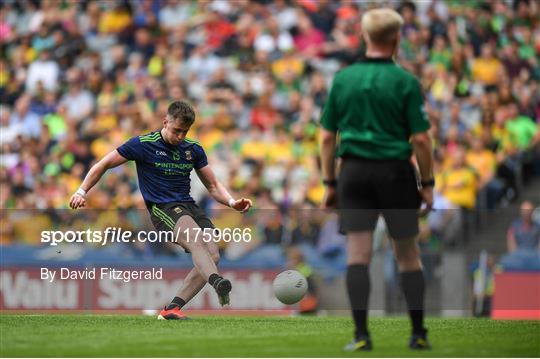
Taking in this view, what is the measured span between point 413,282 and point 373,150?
954mm

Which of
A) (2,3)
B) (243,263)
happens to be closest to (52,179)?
(2,3)

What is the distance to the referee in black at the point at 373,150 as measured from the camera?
28.3 ft

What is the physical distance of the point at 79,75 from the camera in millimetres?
22422

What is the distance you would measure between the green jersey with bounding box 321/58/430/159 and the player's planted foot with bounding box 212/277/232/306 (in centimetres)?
259

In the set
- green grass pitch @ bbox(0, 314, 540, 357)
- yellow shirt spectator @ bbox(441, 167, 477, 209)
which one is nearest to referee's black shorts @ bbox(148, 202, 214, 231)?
green grass pitch @ bbox(0, 314, 540, 357)

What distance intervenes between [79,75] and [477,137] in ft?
23.4

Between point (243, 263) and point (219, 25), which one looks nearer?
point (243, 263)

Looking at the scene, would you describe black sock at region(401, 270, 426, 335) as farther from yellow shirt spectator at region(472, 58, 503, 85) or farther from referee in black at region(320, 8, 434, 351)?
yellow shirt spectator at region(472, 58, 503, 85)

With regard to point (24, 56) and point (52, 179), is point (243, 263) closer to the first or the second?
point (52, 179)

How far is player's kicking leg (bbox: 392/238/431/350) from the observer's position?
887 centimetres

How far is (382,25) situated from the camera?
8586 mm

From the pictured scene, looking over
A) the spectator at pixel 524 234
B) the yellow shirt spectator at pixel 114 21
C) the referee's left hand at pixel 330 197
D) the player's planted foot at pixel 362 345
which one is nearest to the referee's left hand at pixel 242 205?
the referee's left hand at pixel 330 197

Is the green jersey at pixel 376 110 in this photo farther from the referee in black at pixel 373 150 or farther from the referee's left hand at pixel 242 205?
the referee's left hand at pixel 242 205

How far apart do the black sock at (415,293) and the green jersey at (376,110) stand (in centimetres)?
82
